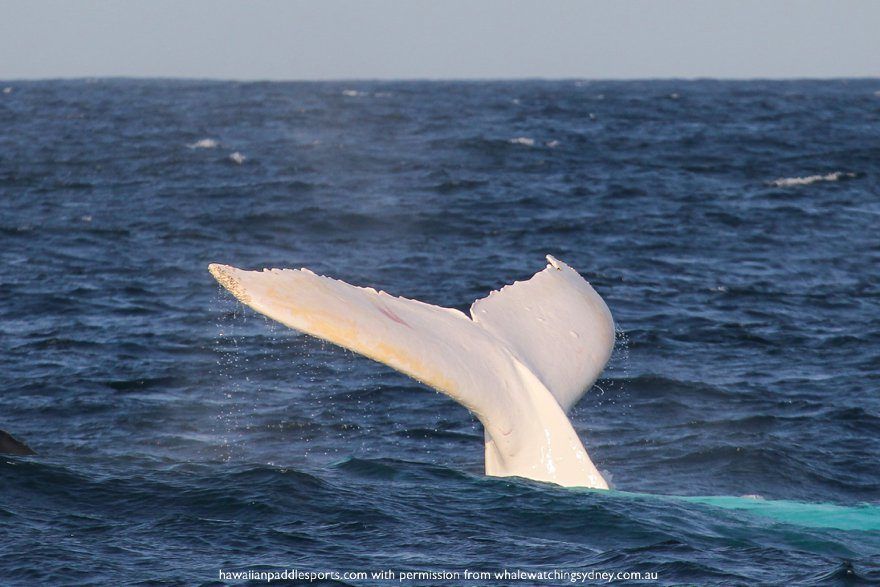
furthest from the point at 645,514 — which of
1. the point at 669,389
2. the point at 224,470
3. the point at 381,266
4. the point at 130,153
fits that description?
the point at 130,153

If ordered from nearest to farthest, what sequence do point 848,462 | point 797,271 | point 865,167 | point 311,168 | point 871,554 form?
point 871,554
point 848,462
point 797,271
point 865,167
point 311,168

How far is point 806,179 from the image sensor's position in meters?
37.5

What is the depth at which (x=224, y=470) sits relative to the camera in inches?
423

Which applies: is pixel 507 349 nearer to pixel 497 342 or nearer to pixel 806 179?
pixel 497 342

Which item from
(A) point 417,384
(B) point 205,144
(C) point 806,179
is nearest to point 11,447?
(A) point 417,384

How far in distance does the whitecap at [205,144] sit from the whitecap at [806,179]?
22336mm

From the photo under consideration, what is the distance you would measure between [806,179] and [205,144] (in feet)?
78.8

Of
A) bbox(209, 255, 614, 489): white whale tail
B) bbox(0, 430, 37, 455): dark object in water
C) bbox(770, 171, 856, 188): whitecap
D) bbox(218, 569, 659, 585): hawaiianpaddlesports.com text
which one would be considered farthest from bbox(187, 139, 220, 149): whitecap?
bbox(218, 569, 659, 585): hawaiianpaddlesports.com text

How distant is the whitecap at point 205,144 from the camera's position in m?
50.2

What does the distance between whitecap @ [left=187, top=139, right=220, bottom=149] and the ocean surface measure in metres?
4.92

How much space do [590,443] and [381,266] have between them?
10.8 m

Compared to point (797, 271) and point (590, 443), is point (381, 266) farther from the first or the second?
point (590, 443)

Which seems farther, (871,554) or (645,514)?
(645,514)

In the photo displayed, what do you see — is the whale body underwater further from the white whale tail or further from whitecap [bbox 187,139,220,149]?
whitecap [bbox 187,139,220,149]
